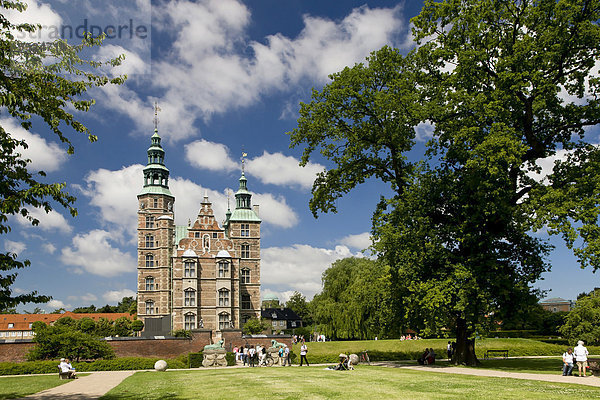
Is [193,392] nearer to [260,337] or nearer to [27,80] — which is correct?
[27,80]

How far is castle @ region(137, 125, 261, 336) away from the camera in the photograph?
60.9m

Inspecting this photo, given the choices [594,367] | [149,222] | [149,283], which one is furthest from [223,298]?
[594,367]

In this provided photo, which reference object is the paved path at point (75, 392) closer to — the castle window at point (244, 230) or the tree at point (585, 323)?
the tree at point (585, 323)

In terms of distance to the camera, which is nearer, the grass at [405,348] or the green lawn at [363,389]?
the green lawn at [363,389]

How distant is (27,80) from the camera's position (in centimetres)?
938

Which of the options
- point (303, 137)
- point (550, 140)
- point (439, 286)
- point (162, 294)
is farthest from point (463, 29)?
point (162, 294)

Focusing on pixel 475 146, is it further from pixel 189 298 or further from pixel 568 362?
pixel 189 298

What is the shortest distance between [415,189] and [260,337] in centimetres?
1884

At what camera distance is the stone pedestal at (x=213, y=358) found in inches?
1236

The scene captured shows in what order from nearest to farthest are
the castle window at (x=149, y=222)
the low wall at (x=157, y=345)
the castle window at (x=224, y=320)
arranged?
1. the low wall at (x=157, y=345)
2. the castle window at (x=224, y=320)
3. the castle window at (x=149, y=222)

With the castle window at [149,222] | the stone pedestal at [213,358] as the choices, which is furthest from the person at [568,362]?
the castle window at [149,222]

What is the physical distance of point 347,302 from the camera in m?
51.8

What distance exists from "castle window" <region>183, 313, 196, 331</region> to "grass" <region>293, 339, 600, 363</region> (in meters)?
21.7

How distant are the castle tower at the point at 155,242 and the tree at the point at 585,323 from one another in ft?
147
